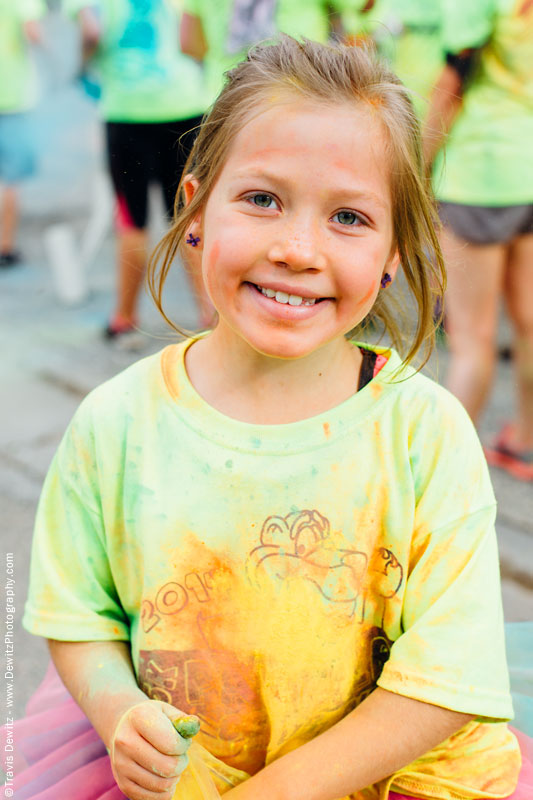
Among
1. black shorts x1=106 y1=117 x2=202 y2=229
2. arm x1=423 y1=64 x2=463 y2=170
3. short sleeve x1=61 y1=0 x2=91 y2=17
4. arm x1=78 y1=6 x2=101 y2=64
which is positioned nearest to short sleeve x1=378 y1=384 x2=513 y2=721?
arm x1=423 y1=64 x2=463 y2=170

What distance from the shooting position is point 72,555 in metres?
1.42

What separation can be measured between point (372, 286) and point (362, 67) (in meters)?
0.29

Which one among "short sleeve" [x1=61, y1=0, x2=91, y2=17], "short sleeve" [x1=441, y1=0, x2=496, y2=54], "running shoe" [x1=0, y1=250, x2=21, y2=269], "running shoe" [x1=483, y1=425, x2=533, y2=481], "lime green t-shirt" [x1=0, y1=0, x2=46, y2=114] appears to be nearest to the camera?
"short sleeve" [x1=441, y1=0, x2=496, y2=54]

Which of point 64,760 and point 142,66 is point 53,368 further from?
point 64,760

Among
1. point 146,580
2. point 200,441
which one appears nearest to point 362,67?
point 200,441

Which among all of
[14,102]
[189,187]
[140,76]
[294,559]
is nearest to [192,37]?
[140,76]

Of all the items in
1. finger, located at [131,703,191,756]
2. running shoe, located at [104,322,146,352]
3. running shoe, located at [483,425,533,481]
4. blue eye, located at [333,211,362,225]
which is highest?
blue eye, located at [333,211,362,225]

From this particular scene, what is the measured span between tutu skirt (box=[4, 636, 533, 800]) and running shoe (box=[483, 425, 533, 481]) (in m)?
1.78

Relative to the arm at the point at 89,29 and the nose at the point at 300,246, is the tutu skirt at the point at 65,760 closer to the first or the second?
the nose at the point at 300,246

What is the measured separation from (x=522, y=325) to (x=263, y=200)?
205 centimetres

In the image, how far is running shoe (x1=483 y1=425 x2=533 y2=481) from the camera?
3.26m

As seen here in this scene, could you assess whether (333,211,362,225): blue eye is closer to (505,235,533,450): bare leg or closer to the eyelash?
the eyelash

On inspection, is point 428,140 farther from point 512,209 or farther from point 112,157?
point 112,157

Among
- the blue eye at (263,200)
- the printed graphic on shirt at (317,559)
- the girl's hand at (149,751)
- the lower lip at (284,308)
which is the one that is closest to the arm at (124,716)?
the girl's hand at (149,751)
